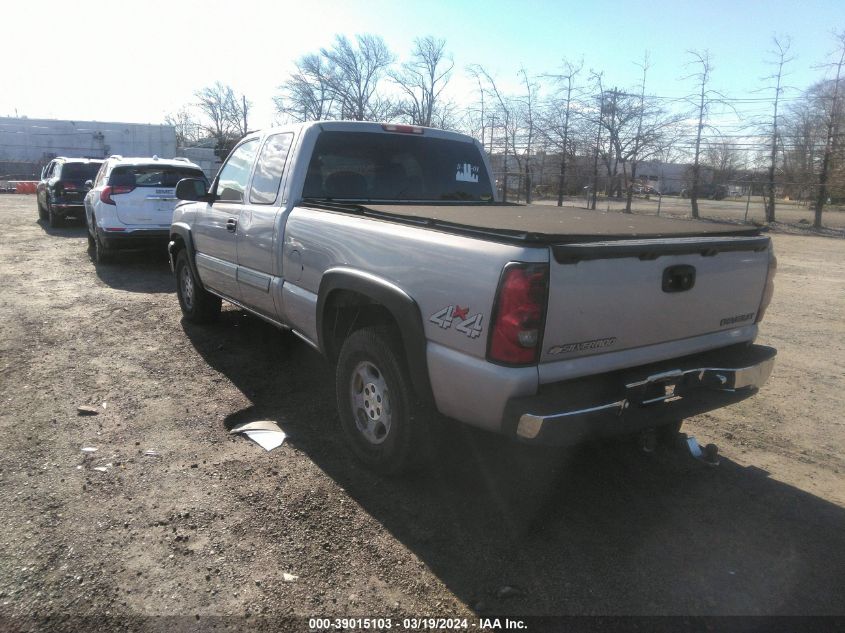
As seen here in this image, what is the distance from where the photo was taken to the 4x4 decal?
2.70 metres

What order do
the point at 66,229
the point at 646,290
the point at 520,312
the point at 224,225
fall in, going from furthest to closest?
the point at 66,229 → the point at 224,225 → the point at 646,290 → the point at 520,312

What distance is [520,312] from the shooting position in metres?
2.57

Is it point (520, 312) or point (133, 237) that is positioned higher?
point (520, 312)

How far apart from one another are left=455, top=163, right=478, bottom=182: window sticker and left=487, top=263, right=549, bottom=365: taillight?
2.95 meters

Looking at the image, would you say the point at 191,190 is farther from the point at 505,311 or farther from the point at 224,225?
the point at 505,311

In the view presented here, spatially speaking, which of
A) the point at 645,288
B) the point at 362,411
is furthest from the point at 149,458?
the point at 645,288

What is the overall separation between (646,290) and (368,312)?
159 cm

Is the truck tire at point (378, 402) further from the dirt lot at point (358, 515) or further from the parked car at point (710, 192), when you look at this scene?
the parked car at point (710, 192)

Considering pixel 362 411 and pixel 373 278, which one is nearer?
pixel 373 278

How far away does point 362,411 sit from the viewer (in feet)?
12.1

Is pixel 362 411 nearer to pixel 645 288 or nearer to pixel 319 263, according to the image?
pixel 319 263

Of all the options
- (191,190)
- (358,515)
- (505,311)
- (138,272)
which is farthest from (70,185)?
(505,311)

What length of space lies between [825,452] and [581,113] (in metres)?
22.9

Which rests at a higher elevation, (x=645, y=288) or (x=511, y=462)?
(x=645, y=288)
